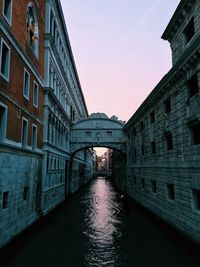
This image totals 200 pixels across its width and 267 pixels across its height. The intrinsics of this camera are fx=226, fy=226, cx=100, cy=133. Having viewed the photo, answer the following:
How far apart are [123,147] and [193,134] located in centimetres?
2034

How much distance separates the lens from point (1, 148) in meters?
10.2

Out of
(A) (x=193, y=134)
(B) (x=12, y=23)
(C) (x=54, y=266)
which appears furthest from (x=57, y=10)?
(C) (x=54, y=266)

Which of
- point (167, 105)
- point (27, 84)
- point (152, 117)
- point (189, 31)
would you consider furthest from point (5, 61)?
point (152, 117)

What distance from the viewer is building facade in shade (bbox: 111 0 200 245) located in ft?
38.3

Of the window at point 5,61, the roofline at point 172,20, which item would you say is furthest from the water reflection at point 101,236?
the roofline at point 172,20

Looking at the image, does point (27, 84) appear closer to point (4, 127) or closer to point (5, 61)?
point (5, 61)

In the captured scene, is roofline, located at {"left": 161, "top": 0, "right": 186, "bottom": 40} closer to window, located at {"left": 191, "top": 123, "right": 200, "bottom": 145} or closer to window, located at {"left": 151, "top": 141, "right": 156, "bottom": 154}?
window, located at {"left": 191, "top": 123, "right": 200, "bottom": 145}

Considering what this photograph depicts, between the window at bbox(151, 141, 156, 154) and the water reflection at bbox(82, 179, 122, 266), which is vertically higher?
the window at bbox(151, 141, 156, 154)

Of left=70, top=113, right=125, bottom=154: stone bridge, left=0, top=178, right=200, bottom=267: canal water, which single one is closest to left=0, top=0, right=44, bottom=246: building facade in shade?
left=0, top=178, right=200, bottom=267: canal water

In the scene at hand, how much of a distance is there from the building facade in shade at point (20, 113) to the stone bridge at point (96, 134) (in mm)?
14710

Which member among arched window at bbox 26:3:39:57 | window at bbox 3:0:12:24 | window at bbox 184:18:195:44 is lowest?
window at bbox 3:0:12:24

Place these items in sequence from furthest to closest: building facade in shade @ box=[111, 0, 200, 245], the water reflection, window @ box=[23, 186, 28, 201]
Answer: window @ box=[23, 186, 28, 201], building facade in shade @ box=[111, 0, 200, 245], the water reflection

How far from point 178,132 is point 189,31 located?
6375mm

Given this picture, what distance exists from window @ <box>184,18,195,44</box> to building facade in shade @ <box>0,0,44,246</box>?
9.91 m
